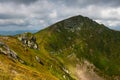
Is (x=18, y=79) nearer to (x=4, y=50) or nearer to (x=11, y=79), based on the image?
(x=11, y=79)

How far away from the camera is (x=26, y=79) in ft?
322

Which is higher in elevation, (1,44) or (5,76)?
(1,44)

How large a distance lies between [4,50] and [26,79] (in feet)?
187

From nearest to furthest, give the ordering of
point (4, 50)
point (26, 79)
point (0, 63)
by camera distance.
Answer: point (26, 79) < point (0, 63) < point (4, 50)

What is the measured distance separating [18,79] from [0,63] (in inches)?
730

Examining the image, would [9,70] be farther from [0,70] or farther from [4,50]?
[4,50]

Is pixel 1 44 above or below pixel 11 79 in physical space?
above

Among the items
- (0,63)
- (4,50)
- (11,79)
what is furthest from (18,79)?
(4,50)

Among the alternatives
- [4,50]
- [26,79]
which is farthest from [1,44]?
[26,79]

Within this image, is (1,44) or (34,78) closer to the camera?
(34,78)

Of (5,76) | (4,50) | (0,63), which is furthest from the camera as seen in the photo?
(4,50)

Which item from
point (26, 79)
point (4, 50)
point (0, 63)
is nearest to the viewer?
point (26, 79)

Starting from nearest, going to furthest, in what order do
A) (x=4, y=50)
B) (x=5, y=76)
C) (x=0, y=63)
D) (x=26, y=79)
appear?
(x=5, y=76) → (x=26, y=79) → (x=0, y=63) → (x=4, y=50)

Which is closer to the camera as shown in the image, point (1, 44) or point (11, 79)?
point (11, 79)
